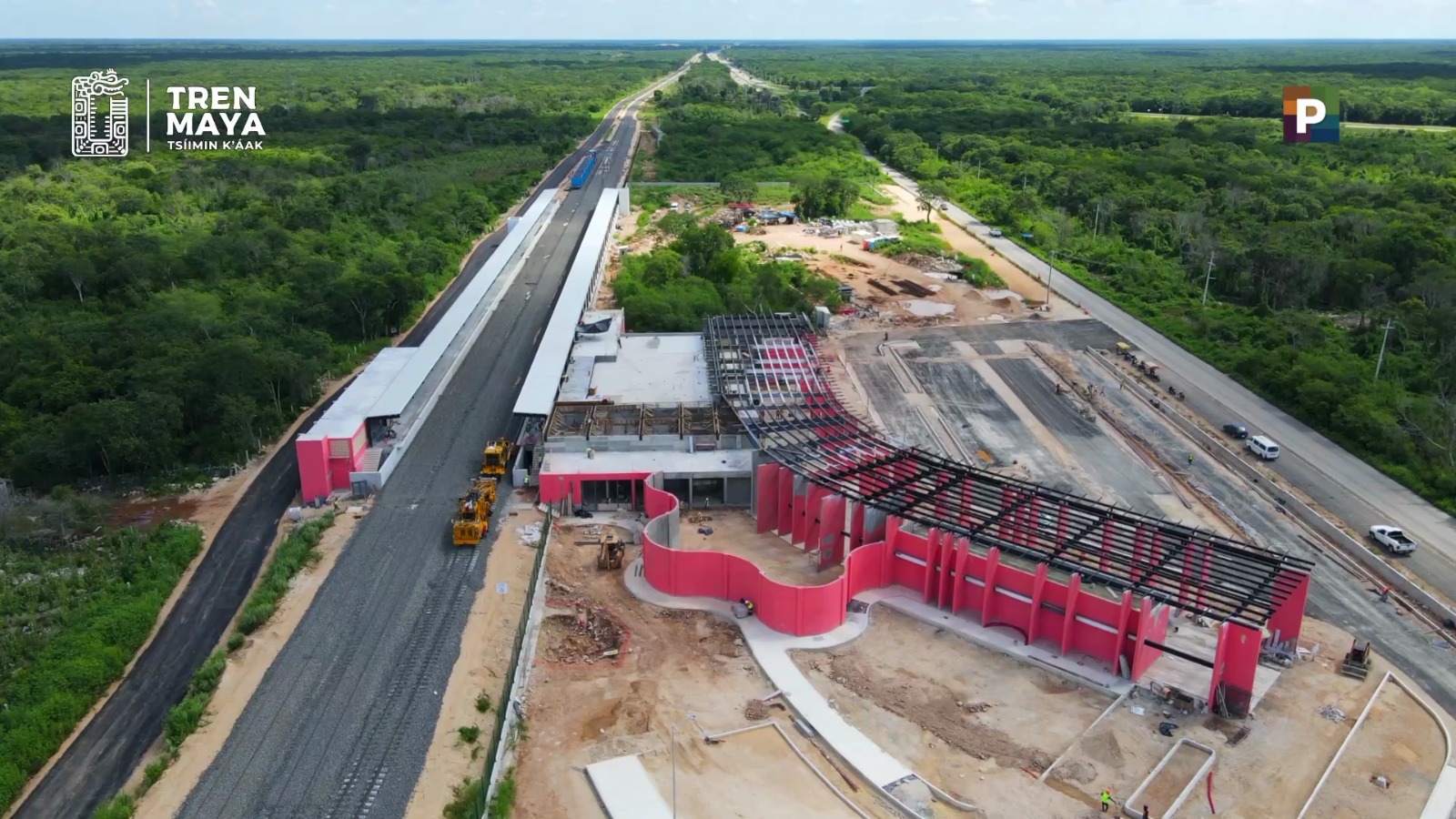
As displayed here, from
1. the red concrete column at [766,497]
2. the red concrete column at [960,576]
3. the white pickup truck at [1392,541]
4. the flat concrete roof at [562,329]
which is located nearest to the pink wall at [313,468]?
the flat concrete roof at [562,329]

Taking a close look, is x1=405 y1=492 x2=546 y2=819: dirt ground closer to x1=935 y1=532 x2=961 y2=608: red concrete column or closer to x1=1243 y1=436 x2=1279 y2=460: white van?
x1=935 y1=532 x2=961 y2=608: red concrete column

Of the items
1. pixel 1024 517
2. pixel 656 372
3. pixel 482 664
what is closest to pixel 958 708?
pixel 1024 517

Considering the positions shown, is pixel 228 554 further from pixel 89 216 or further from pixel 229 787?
pixel 89 216

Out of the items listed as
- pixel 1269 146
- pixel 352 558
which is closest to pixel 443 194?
pixel 352 558

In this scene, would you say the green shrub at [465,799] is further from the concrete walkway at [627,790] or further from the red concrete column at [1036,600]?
the red concrete column at [1036,600]

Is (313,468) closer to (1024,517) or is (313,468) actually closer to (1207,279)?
(1024,517)

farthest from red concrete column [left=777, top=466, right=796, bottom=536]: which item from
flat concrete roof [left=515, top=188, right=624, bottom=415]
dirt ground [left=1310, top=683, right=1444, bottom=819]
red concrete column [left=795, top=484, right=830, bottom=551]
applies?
dirt ground [left=1310, top=683, right=1444, bottom=819]
